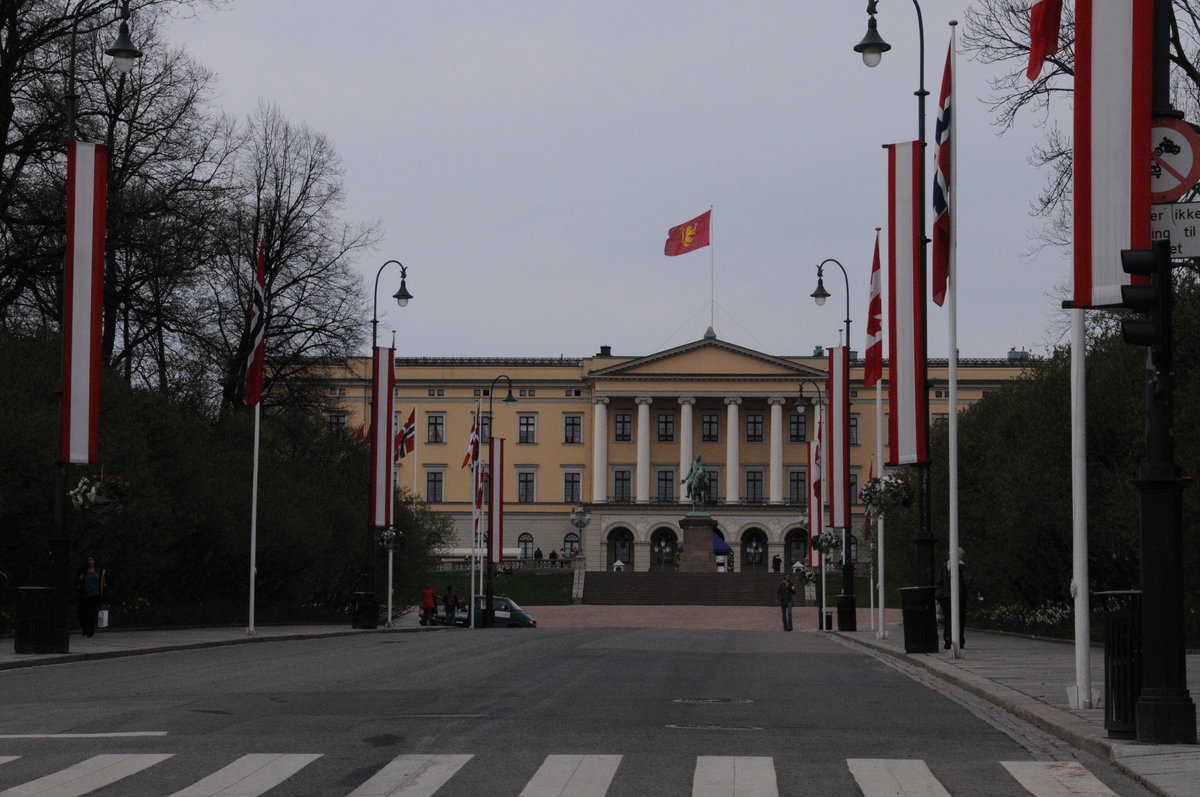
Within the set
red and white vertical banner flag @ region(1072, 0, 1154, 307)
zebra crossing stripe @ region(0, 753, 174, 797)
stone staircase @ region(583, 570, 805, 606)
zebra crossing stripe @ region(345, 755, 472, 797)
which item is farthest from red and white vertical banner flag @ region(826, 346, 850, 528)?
stone staircase @ region(583, 570, 805, 606)

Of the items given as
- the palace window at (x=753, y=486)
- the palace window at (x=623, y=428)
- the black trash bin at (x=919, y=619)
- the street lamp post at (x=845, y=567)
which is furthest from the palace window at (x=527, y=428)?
the black trash bin at (x=919, y=619)

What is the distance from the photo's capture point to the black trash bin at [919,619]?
27078 mm

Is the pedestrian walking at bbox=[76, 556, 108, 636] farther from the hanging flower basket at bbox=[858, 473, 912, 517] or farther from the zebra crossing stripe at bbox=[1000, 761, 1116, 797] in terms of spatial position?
the zebra crossing stripe at bbox=[1000, 761, 1116, 797]

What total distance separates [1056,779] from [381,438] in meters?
34.9

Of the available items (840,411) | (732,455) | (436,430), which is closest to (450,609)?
(840,411)

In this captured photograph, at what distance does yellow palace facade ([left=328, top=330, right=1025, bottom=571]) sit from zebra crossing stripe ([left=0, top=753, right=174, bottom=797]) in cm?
11734

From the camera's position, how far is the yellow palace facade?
129m

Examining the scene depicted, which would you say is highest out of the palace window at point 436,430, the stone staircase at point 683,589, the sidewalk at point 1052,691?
the palace window at point 436,430

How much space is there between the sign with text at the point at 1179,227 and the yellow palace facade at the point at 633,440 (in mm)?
116778

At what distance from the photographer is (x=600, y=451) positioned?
435ft

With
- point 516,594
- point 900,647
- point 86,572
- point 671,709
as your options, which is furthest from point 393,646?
point 516,594

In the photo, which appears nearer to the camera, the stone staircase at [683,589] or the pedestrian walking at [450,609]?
the pedestrian walking at [450,609]

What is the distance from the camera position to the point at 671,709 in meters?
15.3

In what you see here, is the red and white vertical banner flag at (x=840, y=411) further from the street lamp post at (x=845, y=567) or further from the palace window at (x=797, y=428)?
the palace window at (x=797, y=428)
